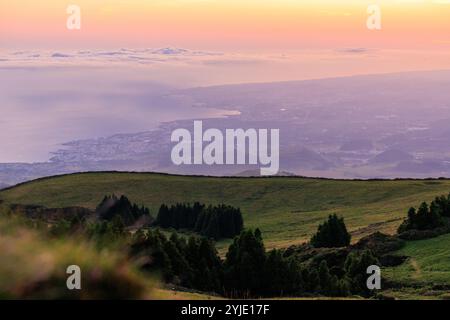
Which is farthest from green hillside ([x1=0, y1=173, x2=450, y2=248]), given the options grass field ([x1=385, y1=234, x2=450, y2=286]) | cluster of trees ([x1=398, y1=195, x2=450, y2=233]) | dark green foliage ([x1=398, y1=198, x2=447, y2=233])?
grass field ([x1=385, y1=234, x2=450, y2=286])

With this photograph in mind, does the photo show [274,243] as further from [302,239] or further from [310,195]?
[310,195]

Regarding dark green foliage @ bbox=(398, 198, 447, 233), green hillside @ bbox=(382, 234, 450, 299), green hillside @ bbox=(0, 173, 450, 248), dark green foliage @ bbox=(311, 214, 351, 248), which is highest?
green hillside @ bbox=(0, 173, 450, 248)

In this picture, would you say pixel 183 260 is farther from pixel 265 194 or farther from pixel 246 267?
pixel 265 194

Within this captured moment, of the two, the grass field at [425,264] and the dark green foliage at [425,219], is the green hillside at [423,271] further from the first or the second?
the dark green foliage at [425,219]

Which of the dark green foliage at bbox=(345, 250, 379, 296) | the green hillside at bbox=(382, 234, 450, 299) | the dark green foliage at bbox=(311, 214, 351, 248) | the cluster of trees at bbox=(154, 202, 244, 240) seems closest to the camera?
the green hillside at bbox=(382, 234, 450, 299)

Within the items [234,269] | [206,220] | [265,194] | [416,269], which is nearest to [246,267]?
[234,269]

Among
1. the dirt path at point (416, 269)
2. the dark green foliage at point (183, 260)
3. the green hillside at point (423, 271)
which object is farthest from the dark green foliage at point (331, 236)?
the dark green foliage at point (183, 260)

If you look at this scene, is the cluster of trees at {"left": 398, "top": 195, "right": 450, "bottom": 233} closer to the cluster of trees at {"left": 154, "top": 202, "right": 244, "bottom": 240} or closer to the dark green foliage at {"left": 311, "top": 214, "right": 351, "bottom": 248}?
the dark green foliage at {"left": 311, "top": 214, "right": 351, "bottom": 248}
